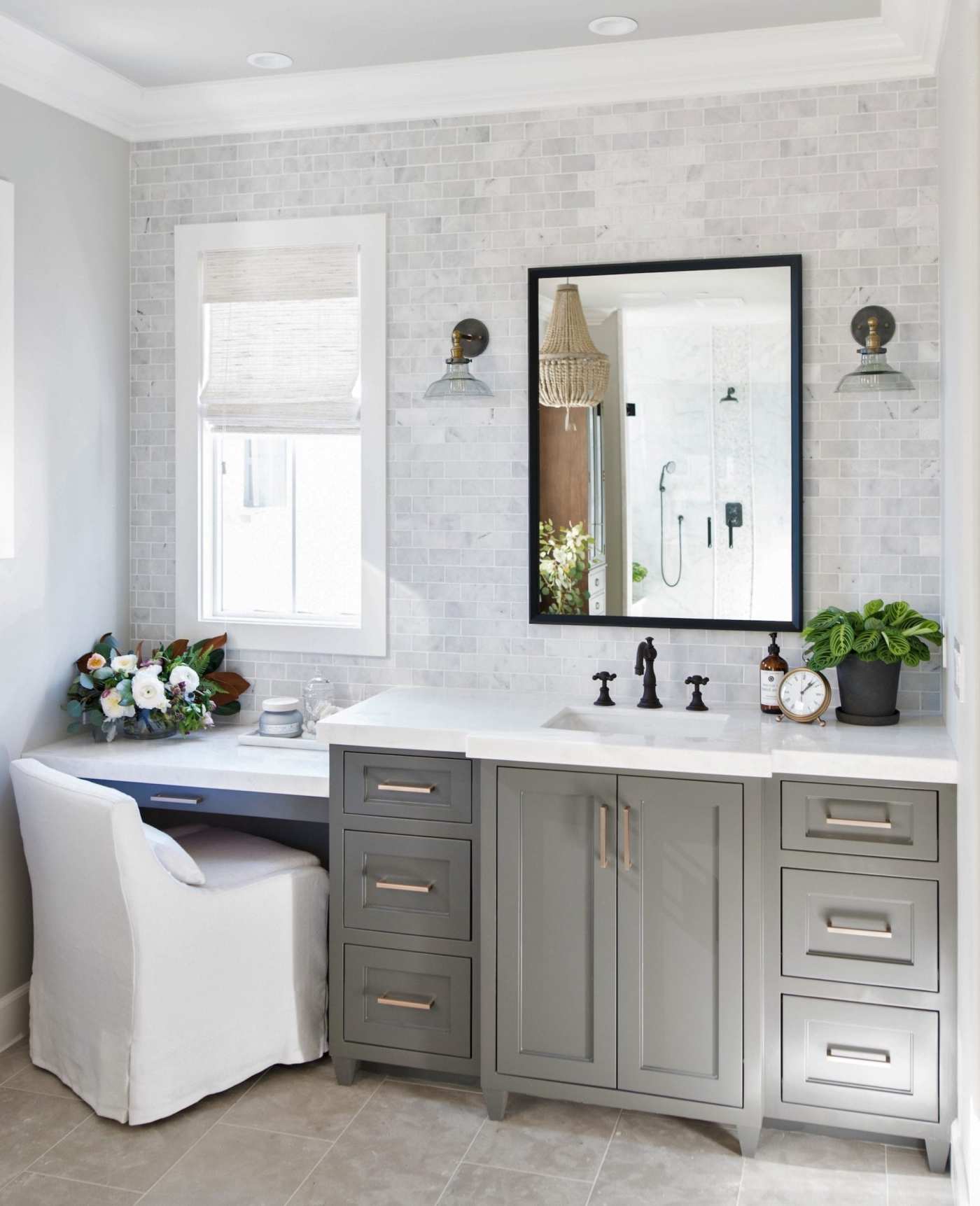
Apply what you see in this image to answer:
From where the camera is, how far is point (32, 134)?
3230 mm

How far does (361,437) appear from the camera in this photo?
3.49 m

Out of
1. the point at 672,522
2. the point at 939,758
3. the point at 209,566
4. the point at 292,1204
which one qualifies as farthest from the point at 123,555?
the point at 939,758

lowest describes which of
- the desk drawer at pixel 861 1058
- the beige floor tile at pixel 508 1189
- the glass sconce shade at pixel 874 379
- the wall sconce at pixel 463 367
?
the beige floor tile at pixel 508 1189

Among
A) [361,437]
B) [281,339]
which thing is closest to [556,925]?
[361,437]

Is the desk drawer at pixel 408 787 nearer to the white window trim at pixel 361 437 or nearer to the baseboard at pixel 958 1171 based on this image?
the white window trim at pixel 361 437

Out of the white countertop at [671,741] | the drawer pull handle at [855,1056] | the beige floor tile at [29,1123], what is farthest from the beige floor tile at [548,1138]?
the beige floor tile at [29,1123]

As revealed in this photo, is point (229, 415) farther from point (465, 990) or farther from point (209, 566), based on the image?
point (465, 990)

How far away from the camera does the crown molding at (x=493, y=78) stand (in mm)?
2986

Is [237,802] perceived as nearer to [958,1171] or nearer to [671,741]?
[671,741]

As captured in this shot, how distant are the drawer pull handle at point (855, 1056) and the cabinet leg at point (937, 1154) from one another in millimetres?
201

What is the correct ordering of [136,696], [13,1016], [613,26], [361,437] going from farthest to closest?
1. [361,437]
2. [136,696]
3. [13,1016]
4. [613,26]

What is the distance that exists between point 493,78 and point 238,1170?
293cm

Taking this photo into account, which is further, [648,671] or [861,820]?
[648,671]

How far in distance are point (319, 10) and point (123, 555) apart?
1758 millimetres
